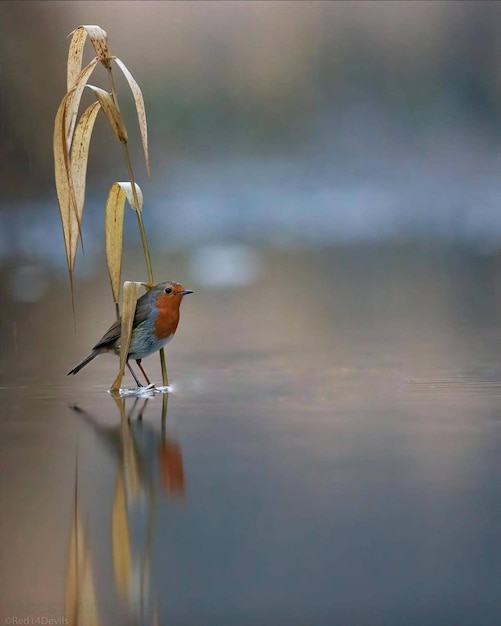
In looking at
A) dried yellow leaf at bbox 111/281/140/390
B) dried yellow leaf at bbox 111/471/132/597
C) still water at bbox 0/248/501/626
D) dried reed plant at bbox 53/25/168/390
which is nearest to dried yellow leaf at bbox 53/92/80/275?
dried reed plant at bbox 53/25/168/390

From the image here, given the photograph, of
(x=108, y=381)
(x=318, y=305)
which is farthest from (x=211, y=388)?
(x=318, y=305)

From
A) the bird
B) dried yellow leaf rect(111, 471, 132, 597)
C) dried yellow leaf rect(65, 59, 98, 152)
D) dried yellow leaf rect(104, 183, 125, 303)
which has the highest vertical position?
dried yellow leaf rect(65, 59, 98, 152)

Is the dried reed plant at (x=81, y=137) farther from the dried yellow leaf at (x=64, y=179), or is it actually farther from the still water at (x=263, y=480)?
the still water at (x=263, y=480)

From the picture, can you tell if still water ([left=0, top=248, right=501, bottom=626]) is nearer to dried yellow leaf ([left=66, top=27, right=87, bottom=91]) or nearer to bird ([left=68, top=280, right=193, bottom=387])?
bird ([left=68, top=280, right=193, bottom=387])

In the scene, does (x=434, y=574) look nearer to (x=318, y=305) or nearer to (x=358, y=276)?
(x=318, y=305)

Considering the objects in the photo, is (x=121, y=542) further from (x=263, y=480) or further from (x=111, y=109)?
(x=111, y=109)

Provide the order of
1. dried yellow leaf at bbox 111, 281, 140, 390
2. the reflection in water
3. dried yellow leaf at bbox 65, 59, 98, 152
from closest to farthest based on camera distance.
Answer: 1. the reflection in water
2. dried yellow leaf at bbox 65, 59, 98, 152
3. dried yellow leaf at bbox 111, 281, 140, 390

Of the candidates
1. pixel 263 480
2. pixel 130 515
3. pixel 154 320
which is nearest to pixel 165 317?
pixel 154 320

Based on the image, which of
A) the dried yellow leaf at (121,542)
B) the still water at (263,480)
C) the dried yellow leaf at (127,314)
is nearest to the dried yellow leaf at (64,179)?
the dried yellow leaf at (127,314)

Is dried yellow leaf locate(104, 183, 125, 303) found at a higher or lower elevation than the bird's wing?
higher
